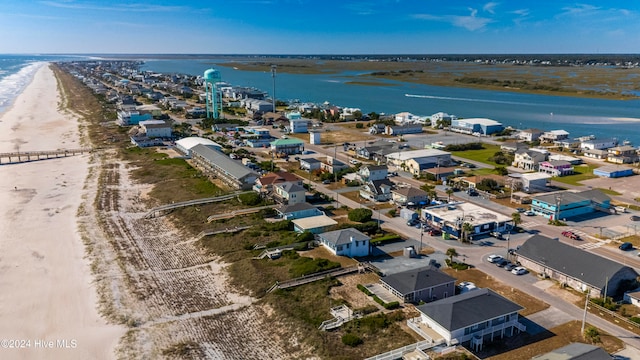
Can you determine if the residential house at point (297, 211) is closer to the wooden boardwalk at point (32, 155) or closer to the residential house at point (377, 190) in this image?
the residential house at point (377, 190)

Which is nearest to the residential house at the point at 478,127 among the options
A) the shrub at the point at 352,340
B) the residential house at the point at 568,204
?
the residential house at the point at 568,204

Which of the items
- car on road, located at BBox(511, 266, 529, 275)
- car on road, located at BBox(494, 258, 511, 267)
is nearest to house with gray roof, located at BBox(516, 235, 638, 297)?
car on road, located at BBox(511, 266, 529, 275)

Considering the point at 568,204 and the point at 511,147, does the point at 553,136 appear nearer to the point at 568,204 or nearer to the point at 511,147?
the point at 511,147

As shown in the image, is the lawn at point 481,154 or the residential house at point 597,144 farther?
the residential house at point 597,144

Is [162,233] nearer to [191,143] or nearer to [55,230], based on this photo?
[55,230]

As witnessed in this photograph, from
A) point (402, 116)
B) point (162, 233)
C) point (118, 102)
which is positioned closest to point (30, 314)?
point (162, 233)

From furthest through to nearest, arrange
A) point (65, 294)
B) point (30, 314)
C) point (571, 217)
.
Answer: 1. point (571, 217)
2. point (65, 294)
3. point (30, 314)
